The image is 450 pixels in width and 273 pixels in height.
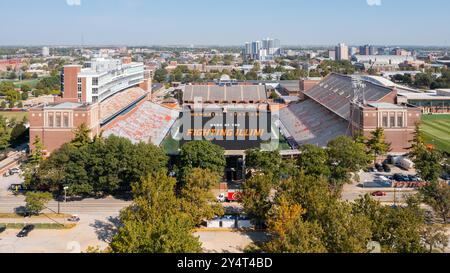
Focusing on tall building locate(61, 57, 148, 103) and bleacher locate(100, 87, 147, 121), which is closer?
bleacher locate(100, 87, 147, 121)

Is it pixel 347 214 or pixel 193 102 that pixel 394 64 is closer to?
pixel 193 102

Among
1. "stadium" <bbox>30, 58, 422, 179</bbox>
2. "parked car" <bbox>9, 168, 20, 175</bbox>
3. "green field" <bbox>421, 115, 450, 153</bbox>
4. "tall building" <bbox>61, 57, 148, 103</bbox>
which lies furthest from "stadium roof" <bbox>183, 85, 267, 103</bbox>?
"parked car" <bbox>9, 168, 20, 175</bbox>

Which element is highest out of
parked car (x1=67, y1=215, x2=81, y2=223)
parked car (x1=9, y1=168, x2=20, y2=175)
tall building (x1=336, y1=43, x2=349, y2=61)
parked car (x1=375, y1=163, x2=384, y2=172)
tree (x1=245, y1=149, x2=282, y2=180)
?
tall building (x1=336, y1=43, x2=349, y2=61)

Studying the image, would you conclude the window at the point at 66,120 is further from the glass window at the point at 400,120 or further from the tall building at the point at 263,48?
the tall building at the point at 263,48

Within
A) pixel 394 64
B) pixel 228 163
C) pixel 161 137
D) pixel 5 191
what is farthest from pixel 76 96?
pixel 394 64

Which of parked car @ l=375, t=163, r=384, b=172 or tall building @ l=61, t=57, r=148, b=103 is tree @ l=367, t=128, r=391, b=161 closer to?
parked car @ l=375, t=163, r=384, b=172

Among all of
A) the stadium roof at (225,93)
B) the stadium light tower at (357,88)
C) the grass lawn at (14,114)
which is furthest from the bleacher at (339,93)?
the grass lawn at (14,114)

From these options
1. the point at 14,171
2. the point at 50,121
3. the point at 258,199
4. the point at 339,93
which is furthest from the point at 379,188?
the point at 14,171

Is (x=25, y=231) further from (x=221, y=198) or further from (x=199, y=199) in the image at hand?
(x=221, y=198)
